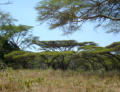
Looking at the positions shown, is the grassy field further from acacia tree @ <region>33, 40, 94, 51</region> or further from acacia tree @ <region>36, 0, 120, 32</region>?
acacia tree @ <region>33, 40, 94, 51</region>

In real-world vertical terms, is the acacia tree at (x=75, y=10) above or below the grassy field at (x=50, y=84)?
above

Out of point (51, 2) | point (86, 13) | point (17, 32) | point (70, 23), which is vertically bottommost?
point (17, 32)

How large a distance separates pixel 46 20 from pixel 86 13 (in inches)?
91.0

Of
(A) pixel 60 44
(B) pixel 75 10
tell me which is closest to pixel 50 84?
(B) pixel 75 10

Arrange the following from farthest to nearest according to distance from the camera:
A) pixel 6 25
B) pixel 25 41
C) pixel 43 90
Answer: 1. pixel 25 41
2. pixel 6 25
3. pixel 43 90

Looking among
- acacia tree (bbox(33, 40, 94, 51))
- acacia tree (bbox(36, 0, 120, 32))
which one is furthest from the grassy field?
acacia tree (bbox(33, 40, 94, 51))

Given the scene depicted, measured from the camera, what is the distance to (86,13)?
8.25 meters

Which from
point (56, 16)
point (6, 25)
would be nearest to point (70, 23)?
point (56, 16)

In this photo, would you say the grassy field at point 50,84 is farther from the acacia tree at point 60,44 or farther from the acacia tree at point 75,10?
the acacia tree at point 60,44

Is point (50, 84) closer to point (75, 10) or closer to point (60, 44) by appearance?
point (75, 10)

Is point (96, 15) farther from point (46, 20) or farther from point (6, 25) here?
point (6, 25)

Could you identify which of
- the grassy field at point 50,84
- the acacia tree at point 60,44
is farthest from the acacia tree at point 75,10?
the acacia tree at point 60,44

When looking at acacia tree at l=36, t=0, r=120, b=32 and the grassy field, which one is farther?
acacia tree at l=36, t=0, r=120, b=32

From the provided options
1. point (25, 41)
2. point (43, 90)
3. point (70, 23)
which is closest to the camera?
point (43, 90)
